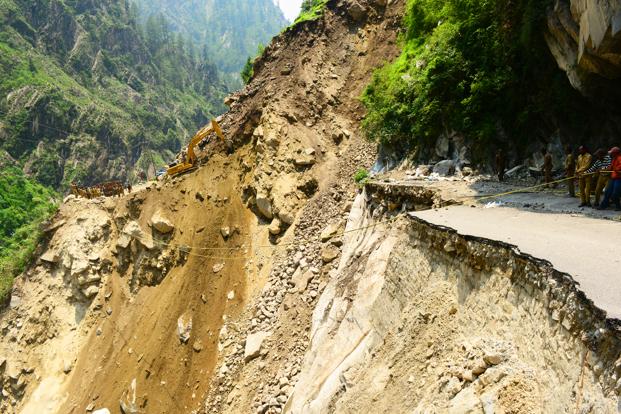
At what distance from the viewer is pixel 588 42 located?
7.48 m

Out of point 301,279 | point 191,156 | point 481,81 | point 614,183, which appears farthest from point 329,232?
point 191,156

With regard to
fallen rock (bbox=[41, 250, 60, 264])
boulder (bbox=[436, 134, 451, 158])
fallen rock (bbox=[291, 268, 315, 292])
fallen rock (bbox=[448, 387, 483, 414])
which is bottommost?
fallen rock (bbox=[291, 268, 315, 292])

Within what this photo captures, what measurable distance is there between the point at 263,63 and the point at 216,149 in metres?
6.19

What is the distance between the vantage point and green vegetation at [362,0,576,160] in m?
10.2

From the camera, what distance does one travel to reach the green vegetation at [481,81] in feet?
33.5

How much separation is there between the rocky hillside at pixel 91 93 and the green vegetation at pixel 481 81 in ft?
213

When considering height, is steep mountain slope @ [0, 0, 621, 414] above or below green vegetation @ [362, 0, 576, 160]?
below

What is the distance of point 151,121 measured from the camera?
82.9 metres

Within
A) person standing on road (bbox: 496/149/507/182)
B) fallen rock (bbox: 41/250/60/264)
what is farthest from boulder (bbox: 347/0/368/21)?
fallen rock (bbox: 41/250/60/264)

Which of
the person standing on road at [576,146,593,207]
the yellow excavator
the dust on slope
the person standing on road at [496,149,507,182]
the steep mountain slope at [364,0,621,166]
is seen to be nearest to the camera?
the person standing on road at [576,146,593,207]

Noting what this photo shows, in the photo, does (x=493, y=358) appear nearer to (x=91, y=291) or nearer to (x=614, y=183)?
(x=614, y=183)

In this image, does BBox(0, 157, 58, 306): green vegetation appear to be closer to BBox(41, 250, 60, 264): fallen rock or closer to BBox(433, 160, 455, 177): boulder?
BBox(41, 250, 60, 264): fallen rock

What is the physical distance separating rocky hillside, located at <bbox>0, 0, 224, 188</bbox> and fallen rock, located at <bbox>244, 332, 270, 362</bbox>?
63.1 metres

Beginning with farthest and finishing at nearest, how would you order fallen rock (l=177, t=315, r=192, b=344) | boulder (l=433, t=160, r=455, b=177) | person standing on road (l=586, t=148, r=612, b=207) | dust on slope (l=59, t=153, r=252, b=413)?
fallen rock (l=177, t=315, r=192, b=344), dust on slope (l=59, t=153, r=252, b=413), boulder (l=433, t=160, r=455, b=177), person standing on road (l=586, t=148, r=612, b=207)
